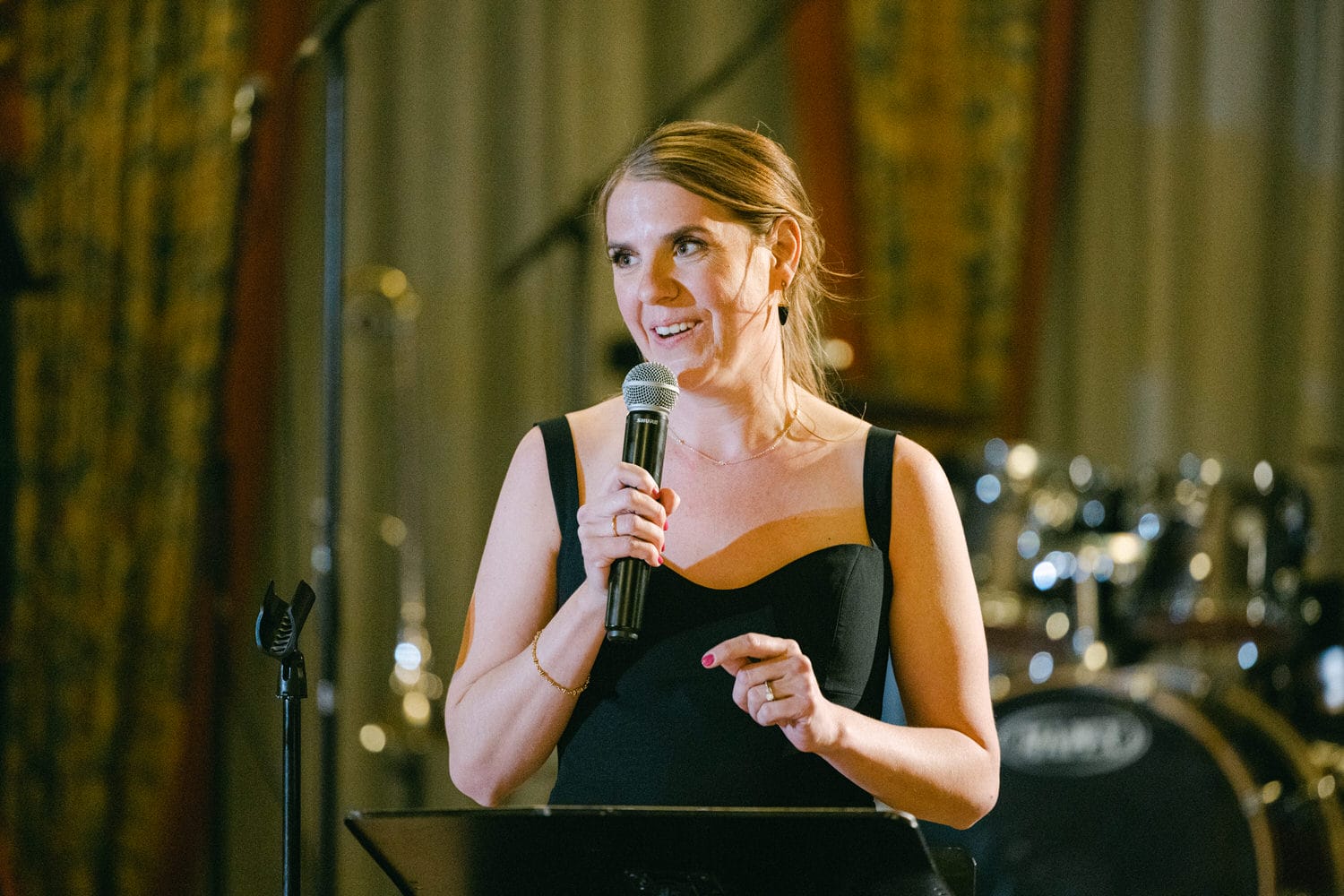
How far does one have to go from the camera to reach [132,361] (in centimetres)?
379

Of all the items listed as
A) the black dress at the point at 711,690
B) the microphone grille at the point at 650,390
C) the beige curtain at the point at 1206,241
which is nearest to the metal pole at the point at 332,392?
the black dress at the point at 711,690

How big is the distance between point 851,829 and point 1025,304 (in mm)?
3737

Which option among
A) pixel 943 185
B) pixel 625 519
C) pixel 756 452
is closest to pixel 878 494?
pixel 756 452

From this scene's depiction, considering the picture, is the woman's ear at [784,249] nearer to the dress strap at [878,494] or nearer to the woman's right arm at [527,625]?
the dress strap at [878,494]

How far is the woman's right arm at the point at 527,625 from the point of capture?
1.32 metres

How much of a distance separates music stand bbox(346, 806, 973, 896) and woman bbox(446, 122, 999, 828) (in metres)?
0.22

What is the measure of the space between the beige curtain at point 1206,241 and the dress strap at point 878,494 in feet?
10.7

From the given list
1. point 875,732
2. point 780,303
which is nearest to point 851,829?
point 875,732

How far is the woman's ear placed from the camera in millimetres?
1620

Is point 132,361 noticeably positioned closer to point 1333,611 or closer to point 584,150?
point 584,150

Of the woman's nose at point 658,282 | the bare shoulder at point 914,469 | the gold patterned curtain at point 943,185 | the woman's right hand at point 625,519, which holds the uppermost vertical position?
the gold patterned curtain at point 943,185

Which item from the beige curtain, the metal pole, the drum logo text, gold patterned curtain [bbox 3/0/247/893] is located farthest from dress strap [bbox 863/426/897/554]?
the beige curtain

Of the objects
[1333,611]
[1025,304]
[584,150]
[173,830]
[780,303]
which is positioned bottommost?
[173,830]

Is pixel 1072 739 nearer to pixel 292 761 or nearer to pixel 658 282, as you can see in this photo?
pixel 658 282
